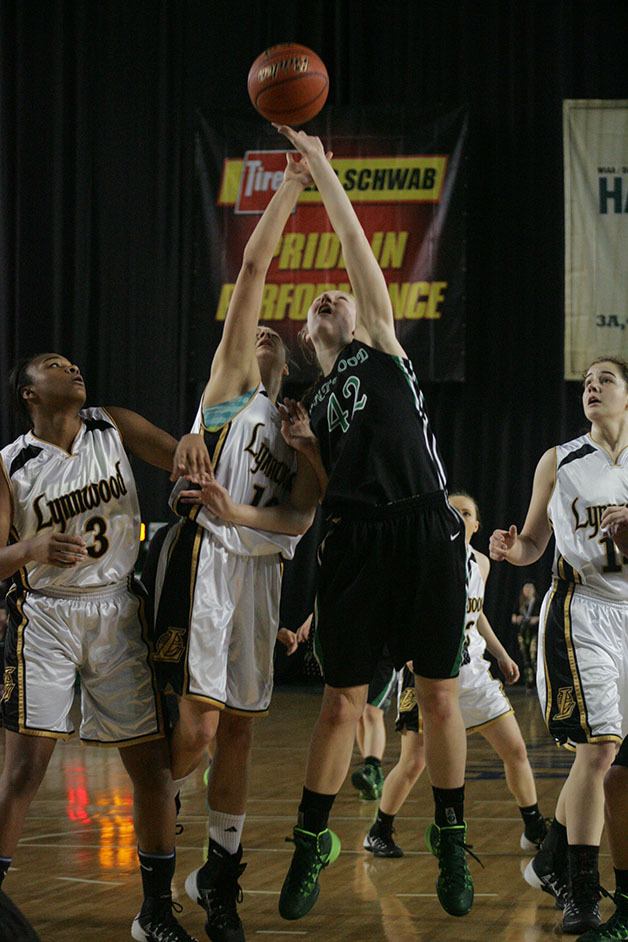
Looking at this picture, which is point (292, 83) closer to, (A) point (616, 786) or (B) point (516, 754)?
(A) point (616, 786)

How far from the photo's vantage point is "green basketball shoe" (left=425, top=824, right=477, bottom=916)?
3.80m

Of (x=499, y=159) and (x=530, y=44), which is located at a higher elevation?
(x=530, y=44)

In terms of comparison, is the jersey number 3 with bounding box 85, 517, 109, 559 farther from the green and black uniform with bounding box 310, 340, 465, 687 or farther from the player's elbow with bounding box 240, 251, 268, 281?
the player's elbow with bounding box 240, 251, 268, 281

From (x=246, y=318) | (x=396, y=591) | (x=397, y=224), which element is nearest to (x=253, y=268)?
(x=246, y=318)

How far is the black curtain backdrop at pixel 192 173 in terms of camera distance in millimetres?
13508

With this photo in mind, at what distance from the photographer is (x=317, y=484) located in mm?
4172

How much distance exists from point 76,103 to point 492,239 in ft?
16.6

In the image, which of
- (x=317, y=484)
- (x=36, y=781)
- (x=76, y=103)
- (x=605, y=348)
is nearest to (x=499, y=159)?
(x=605, y=348)

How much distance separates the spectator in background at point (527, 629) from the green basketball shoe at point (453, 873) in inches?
344

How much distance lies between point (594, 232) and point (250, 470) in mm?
9775

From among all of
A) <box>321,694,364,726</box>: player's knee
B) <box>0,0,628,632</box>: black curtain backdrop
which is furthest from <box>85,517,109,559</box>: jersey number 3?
<box>0,0,628,632</box>: black curtain backdrop

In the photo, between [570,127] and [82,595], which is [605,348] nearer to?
[570,127]

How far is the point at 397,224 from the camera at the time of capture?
13.1 meters

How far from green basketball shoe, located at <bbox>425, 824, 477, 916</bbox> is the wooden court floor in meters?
0.25
